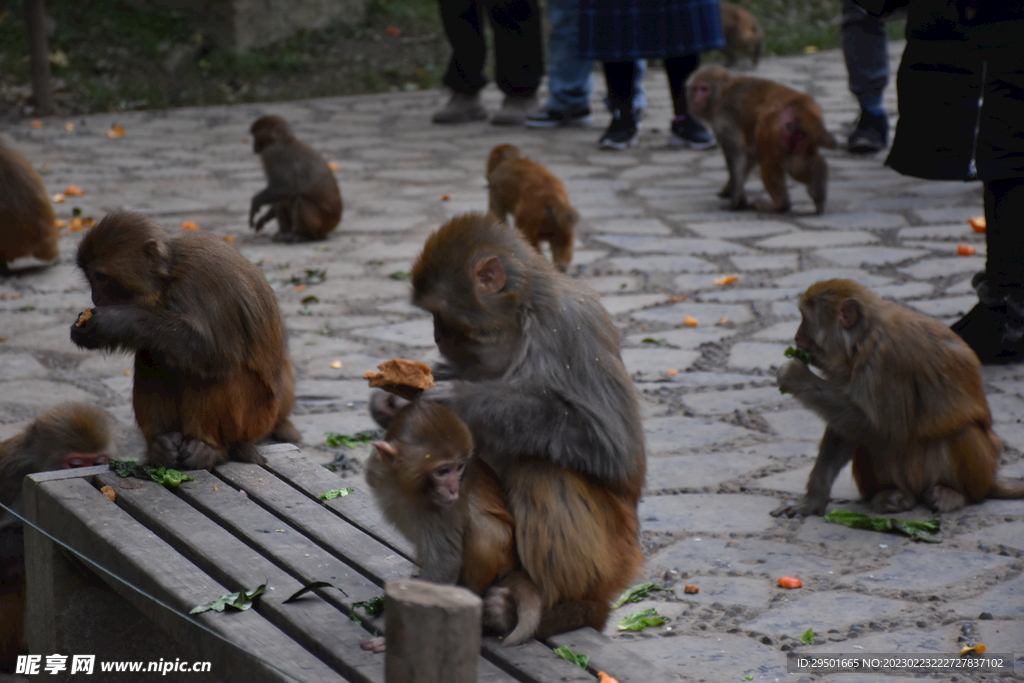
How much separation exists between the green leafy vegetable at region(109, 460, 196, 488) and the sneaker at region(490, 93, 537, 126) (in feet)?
29.6

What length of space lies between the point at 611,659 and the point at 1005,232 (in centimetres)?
379

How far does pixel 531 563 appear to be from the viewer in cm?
297

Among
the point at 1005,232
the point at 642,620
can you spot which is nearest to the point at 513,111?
the point at 1005,232

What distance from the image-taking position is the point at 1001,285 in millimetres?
5625

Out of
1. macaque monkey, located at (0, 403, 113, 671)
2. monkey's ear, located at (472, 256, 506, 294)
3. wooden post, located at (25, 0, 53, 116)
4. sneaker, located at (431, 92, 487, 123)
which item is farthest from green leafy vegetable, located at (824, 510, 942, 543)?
wooden post, located at (25, 0, 53, 116)

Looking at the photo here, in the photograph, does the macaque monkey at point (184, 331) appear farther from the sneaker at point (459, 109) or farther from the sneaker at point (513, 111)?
the sneaker at point (459, 109)

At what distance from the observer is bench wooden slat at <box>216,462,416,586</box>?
3232 millimetres

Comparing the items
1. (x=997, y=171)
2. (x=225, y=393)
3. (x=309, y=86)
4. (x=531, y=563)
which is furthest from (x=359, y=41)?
(x=531, y=563)

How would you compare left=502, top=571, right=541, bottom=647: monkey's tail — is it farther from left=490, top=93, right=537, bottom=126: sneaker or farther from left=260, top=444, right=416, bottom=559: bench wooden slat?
left=490, top=93, right=537, bottom=126: sneaker

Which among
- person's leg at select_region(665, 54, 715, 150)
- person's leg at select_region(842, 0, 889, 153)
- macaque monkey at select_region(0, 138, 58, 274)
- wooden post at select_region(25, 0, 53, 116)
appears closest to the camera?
macaque monkey at select_region(0, 138, 58, 274)

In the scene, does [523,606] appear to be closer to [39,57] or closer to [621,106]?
[621,106]

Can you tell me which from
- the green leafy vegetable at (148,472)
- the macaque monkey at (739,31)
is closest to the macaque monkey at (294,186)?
the green leafy vegetable at (148,472)

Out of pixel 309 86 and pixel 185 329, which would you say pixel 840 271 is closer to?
pixel 185 329

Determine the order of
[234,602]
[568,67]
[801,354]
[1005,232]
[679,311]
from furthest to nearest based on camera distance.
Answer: [568,67] → [679,311] → [1005,232] → [801,354] → [234,602]
